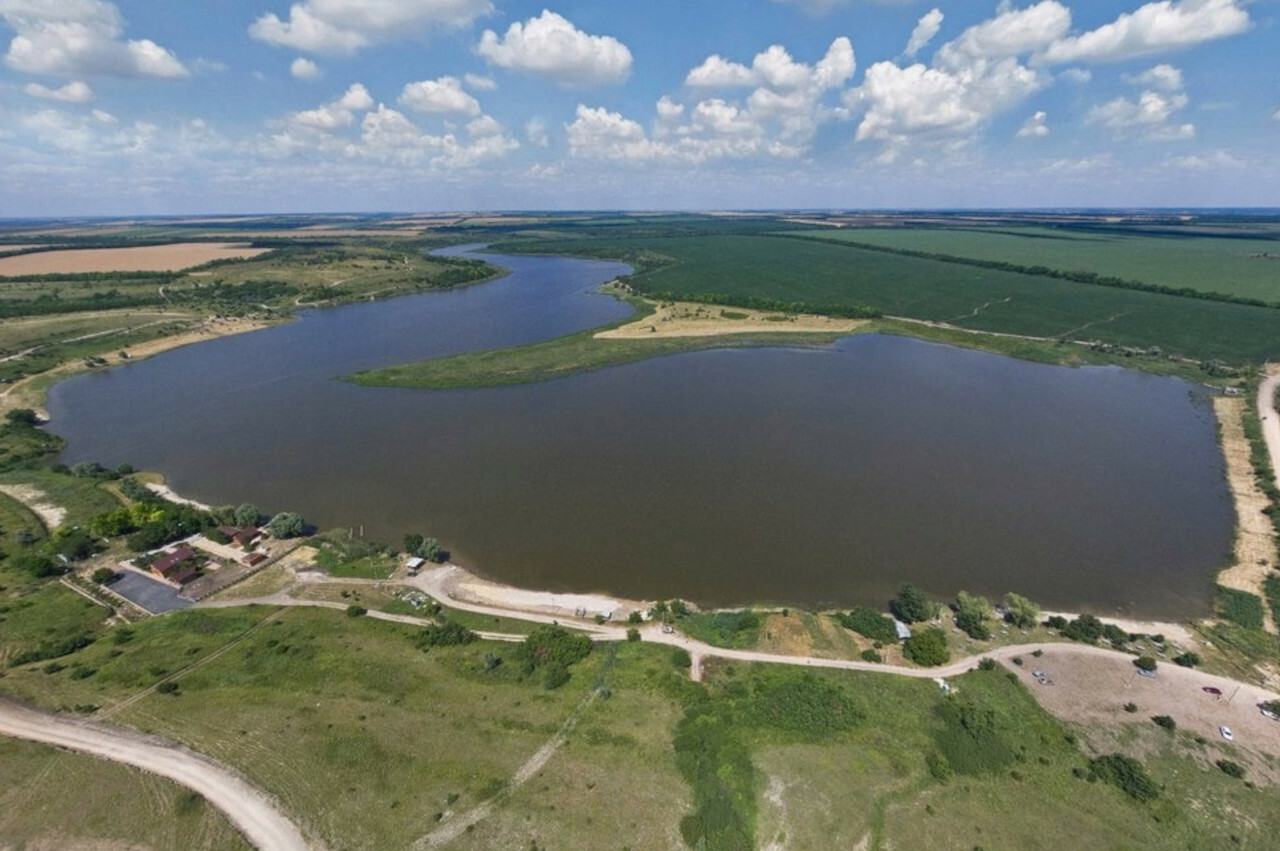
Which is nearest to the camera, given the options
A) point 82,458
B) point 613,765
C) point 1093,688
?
point 613,765

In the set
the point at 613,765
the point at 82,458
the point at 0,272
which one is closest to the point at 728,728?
the point at 613,765

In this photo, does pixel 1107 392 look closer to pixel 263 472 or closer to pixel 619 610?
pixel 619 610

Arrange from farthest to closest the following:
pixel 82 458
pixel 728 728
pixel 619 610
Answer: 1. pixel 82 458
2. pixel 619 610
3. pixel 728 728

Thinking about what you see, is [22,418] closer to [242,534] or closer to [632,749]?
[242,534]

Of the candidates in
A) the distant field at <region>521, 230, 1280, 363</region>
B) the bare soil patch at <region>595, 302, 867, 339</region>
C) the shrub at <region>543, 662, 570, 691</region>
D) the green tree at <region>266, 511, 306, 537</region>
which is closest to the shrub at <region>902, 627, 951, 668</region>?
the shrub at <region>543, 662, 570, 691</region>

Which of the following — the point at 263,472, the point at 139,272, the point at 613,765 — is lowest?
the point at 613,765

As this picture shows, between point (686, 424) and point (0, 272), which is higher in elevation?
point (0, 272)

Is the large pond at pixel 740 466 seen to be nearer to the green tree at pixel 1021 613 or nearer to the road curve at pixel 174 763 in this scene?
the green tree at pixel 1021 613
